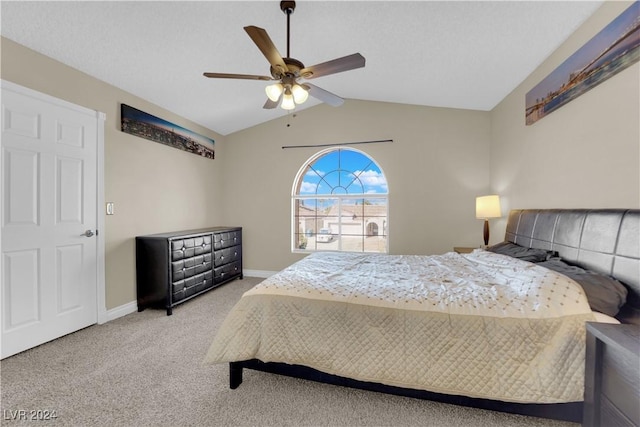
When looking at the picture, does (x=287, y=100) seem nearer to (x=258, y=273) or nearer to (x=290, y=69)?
(x=290, y=69)

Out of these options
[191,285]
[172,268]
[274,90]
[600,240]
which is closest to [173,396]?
[172,268]

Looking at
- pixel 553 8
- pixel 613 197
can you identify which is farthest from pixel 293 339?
pixel 553 8

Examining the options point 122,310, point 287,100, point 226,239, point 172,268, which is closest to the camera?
point 287,100

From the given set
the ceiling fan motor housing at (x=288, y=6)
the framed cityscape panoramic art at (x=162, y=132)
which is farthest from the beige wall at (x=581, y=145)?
the framed cityscape panoramic art at (x=162, y=132)

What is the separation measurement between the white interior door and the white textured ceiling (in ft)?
1.95

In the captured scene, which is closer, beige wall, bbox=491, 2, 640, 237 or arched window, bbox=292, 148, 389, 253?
beige wall, bbox=491, 2, 640, 237

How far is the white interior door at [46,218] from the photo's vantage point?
6.65ft

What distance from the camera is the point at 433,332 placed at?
1375mm

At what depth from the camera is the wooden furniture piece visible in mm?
997

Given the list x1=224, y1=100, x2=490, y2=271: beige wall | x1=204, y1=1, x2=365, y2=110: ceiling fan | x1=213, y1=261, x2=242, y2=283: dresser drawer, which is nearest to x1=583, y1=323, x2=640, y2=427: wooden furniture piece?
x1=204, y1=1, x2=365, y2=110: ceiling fan

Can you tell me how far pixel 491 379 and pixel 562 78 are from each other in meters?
2.50

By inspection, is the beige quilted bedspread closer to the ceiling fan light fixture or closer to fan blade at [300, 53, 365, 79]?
the ceiling fan light fixture

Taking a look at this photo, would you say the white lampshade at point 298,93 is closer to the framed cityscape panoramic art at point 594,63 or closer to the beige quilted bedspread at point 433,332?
the beige quilted bedspread at point 433,332

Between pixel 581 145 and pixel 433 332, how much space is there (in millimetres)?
1954
